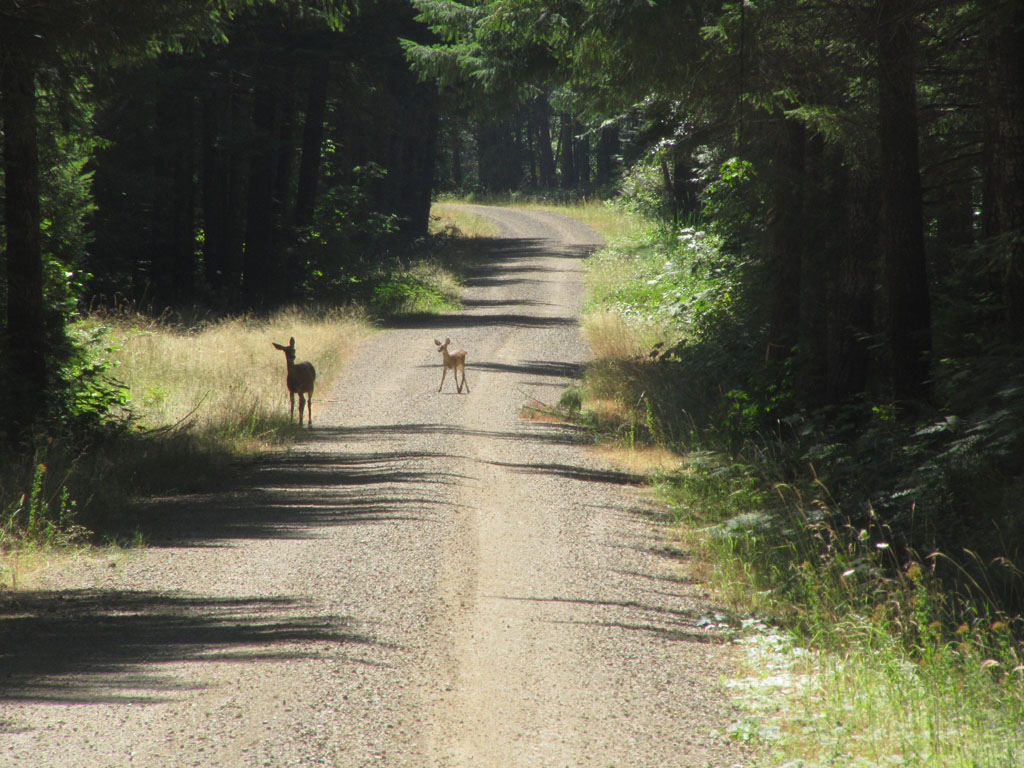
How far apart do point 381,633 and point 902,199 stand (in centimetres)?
689

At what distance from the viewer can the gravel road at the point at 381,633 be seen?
5.27 meters

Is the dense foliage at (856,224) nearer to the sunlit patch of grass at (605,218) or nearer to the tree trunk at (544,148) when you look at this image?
the sunlit patch of grass at (605,218)

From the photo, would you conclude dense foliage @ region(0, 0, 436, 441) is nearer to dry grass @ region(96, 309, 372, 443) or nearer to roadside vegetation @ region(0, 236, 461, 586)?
roadside vegetation @ region(0, 236, 461, 586)

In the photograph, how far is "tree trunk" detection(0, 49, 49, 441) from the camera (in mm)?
12391

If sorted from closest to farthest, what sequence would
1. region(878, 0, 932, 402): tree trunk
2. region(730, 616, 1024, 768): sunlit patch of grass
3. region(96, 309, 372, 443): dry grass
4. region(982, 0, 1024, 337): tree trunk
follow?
region(730, 616, 1024, 768): sunlit patch of grass, region(982, 0, 1024, 337): tree trunk, region(878, 0, 932, 402): tree trunk, region(96, 309, 372, 443): dry grass

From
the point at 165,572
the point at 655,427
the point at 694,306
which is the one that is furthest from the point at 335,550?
the point at 694,306

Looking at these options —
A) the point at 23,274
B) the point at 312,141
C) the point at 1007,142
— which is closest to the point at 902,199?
the point at 1007,142

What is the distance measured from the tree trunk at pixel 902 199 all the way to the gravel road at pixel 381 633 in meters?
3.24

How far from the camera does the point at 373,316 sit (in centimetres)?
3266

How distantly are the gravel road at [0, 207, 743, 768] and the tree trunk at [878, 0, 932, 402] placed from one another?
3.24 m

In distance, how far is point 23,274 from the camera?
506 inches

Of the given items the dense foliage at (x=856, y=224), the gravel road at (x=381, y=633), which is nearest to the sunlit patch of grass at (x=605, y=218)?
the dense foliage at (x=856, y=224)

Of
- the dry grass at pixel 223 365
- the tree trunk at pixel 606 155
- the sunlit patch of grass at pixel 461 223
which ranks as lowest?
the dry grass at pixel 223 365

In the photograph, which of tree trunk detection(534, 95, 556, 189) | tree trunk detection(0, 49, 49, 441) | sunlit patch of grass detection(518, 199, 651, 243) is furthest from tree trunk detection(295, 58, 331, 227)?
tree trunk detection(534, 95, 556, 189)
